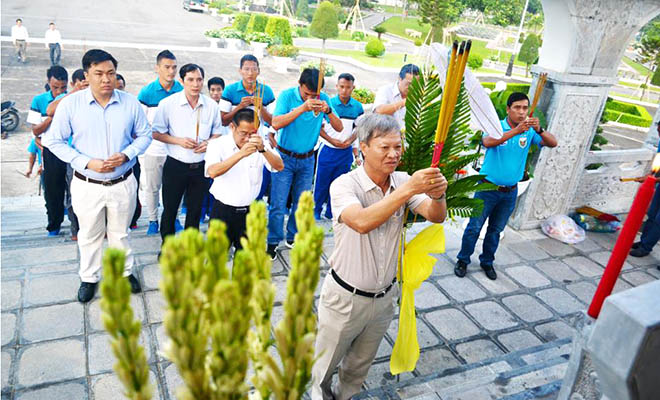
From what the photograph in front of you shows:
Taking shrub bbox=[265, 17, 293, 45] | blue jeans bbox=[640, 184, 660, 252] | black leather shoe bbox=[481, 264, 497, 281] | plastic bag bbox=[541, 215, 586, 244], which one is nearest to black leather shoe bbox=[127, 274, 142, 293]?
black leather shoe bbox=[481, 264, 497, 281]

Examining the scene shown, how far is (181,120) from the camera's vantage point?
4.68 meters

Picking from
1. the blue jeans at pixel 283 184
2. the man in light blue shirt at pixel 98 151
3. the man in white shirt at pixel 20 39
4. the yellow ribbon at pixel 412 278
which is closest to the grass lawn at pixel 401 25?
the man in white shirt at pixel 20 39

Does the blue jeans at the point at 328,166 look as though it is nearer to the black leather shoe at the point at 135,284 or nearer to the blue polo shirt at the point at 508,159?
the blue polo shirt at the point at 508,159

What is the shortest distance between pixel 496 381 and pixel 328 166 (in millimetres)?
3534

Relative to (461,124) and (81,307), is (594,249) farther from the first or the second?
(81,307)

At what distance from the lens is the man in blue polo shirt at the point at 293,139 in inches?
195

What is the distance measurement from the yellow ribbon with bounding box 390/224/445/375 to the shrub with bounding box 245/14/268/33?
2620 cm

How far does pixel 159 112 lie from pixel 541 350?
4.05 m

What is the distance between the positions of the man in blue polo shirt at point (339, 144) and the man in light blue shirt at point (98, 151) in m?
2.31

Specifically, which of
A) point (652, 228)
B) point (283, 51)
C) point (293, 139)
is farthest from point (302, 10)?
point (293, 139)

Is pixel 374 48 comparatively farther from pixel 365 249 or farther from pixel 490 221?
pixel 365 249

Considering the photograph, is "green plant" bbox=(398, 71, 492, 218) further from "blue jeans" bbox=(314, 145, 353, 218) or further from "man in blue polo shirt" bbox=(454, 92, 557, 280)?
"blue jeans" bbox=(314, 145, 353, 218)

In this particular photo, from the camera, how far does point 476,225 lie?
511 centimetres

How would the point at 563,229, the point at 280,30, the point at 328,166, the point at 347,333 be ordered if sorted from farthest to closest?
1. the point at 280,30
2. the point at 563,229
3. the point at 328,166
4. the point at 347,333
